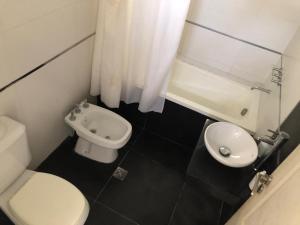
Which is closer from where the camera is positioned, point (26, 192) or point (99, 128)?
point (26, 192)

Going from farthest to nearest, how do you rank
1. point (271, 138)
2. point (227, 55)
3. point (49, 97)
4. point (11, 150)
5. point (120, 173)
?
point (227, 55), point (120, 173), point (49, 97), point (271, 138), point (11, 150)

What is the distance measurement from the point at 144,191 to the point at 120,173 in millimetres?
239

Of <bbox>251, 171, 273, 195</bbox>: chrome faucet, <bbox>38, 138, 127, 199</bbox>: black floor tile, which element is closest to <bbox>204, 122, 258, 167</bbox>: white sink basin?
<bbox>251, 171, 273, 195</bbox>: chrome faucet

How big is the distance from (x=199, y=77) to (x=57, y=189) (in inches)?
69.6

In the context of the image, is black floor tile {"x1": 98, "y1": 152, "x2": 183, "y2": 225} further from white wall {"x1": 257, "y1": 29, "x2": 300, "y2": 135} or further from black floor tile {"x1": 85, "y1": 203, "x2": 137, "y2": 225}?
white wall {"x1": 257, "y1": 29, "x2": 300, "y2": 135}

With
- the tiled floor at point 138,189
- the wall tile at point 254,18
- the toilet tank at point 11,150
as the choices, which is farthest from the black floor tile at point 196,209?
the wall tile at point 254,18

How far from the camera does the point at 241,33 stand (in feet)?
7.79

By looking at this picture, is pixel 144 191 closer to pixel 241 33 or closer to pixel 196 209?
pixel 196 209

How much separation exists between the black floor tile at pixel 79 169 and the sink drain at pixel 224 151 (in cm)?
84

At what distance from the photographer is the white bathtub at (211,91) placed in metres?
2.57

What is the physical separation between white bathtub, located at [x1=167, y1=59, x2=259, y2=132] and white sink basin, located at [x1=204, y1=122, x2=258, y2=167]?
501mm

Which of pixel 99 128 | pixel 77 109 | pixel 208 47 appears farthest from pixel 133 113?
pixel 208 47

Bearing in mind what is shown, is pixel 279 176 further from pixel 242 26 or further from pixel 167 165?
pixel 242 26

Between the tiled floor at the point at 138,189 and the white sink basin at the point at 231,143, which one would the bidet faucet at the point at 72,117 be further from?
the white sink basin at the point at 231,143
